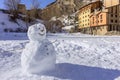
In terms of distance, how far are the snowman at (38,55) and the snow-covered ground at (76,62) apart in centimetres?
22

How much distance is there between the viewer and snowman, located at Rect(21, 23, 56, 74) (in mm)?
6840

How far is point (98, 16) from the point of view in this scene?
3059cm

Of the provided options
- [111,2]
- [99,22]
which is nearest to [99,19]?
[99,22]

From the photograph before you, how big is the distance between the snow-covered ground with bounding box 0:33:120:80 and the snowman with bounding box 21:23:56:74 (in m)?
0.22

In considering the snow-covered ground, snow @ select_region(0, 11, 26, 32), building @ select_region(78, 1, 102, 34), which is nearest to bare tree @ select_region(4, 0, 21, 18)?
snow @ select_region(0, 11, 26, 32)

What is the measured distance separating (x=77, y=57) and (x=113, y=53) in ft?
4.85

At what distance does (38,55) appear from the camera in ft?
22.4

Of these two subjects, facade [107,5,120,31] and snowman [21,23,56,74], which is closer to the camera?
snowman [21,23,56,74]

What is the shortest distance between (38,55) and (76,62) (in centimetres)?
175

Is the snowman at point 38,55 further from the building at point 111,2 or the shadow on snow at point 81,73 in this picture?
the building at point 111,2

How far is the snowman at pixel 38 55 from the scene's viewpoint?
22.4 feet

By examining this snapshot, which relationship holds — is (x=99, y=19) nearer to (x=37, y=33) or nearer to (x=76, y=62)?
(x=76, y=62)

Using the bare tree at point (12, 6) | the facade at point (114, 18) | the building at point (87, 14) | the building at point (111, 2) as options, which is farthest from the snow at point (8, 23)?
the facade at point (114, 18)

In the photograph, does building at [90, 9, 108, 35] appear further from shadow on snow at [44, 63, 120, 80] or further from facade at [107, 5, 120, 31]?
shadow on snow at [44, 63, 120, 80]
